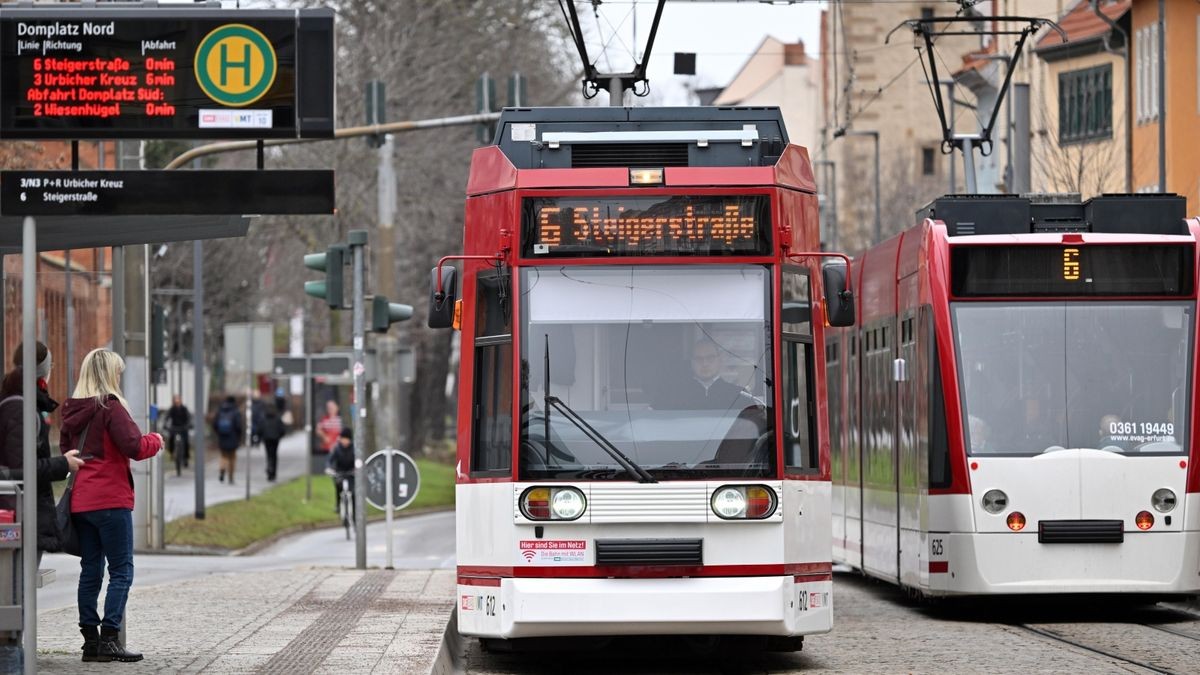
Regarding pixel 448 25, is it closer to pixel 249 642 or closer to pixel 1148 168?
pixel 1148 168

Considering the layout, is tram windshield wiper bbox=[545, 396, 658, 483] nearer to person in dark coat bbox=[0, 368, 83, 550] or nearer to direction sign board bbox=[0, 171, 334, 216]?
person in dark coat bbox=[0, 368, 83, 550]

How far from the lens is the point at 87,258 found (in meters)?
28.0

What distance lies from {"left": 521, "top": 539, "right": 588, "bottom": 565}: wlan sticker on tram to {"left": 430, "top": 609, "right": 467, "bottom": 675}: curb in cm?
78

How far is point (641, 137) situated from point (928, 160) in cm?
7293

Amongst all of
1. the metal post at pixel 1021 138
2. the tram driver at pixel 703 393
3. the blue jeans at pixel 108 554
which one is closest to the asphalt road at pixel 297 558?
the blue jeans at pixel 108 554

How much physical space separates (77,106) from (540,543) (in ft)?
12.0

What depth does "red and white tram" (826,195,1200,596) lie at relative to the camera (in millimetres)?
15875

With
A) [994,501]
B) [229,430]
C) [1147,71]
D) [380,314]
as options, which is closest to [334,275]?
[380,314]

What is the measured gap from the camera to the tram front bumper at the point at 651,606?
1209 centimetres

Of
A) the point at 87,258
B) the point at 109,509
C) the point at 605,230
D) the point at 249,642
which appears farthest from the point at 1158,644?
the point at 87,258

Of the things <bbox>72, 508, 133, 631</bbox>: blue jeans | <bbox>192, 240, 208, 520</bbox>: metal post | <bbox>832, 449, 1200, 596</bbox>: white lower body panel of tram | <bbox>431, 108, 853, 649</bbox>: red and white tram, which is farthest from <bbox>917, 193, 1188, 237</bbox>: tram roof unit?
<bbox>192, 240, 208, 520</bbox>: metal post

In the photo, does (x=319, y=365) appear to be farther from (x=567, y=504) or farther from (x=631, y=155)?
(x=567, y=504)

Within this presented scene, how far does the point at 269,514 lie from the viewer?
37.2 meters

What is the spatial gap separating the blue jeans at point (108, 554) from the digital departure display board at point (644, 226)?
2679mm
